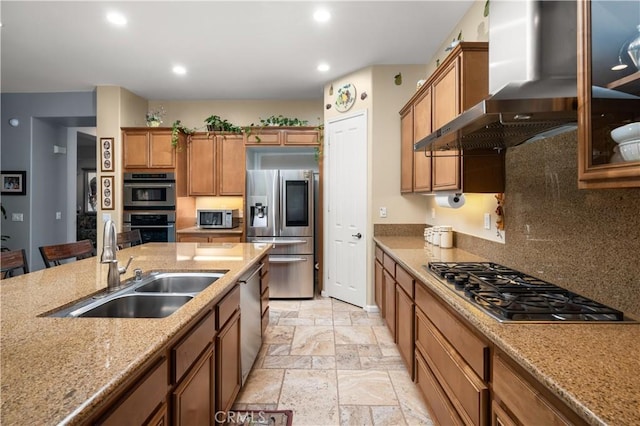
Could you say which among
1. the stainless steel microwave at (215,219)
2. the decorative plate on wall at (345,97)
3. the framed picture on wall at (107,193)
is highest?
the decorative plate on wall at (345,97)

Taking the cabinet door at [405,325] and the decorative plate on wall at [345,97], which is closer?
the cabinet door at [405,325]

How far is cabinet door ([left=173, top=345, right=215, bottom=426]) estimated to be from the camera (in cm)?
114

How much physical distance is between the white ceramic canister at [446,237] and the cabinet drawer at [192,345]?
2127 mm

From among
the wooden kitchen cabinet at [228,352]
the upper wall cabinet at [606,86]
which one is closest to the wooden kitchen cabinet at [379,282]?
the wooden kitchen cabinet at [228,352]

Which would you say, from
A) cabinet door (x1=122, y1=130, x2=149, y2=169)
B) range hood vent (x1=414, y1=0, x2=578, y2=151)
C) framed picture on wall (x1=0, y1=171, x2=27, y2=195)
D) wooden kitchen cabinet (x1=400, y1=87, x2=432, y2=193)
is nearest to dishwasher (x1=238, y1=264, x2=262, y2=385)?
range hood vent (x1=414, y1=0, x2=578, y2=151)

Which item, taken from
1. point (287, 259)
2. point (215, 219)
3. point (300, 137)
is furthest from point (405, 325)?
point (215, 219)

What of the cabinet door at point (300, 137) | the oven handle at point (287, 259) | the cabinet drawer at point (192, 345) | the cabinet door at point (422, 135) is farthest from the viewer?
the cabinet door at point (300, 137)

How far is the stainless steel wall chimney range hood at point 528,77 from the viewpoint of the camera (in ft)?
4.12

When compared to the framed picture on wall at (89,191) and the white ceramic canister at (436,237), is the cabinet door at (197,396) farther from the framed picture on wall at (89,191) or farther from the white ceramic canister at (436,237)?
the framed picture on wall at (89,191)

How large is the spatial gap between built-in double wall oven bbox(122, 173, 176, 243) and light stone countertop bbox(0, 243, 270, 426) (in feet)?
9.31

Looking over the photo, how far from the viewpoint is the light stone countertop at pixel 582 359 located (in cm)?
69

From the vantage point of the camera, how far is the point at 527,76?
145 centimetres

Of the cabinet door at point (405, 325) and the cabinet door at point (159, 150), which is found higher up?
the cabinet door at point (159, 150)

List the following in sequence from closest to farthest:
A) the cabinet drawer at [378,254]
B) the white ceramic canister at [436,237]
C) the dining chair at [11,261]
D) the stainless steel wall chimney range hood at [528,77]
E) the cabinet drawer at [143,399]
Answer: the cabinet drawer at [143,399], the stainless steel wall chimney range hood at [528,77], the dining chair at [11,261], the white ceramic canister at [436,237], the cabinet drawer at [378,254]
